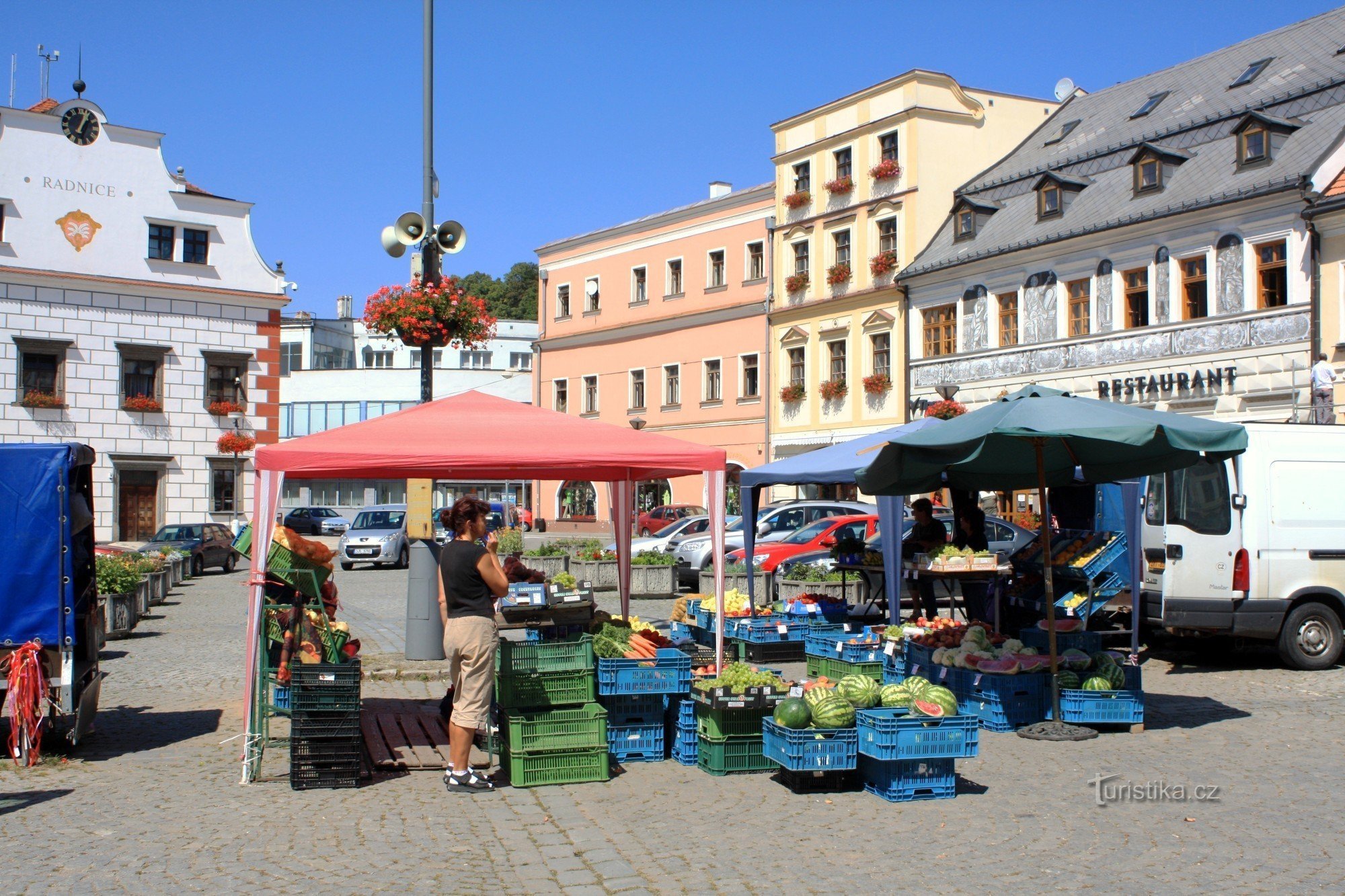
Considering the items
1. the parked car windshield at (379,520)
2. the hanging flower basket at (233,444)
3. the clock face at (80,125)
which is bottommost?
the parked car windshield at (379,520)

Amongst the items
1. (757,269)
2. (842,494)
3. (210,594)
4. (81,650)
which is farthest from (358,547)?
(81,650)

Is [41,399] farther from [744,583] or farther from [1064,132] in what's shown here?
[1064,132]

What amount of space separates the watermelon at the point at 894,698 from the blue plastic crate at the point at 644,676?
1506 mm

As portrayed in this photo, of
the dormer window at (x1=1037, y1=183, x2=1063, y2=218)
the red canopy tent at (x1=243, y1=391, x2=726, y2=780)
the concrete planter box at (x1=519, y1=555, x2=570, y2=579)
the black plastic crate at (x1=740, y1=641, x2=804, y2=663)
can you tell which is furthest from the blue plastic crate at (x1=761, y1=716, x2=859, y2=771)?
the dormer window at (x1=1037, y1=183, x2=1063, y2=218)

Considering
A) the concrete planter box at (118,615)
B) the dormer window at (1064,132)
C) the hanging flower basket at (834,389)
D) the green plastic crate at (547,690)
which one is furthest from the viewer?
the hanging flower basket at (834,389)

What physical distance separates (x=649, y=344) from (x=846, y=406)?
11.7 meters

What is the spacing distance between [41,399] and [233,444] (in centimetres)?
493

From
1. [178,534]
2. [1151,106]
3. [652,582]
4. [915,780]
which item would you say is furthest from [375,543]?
[915,780]

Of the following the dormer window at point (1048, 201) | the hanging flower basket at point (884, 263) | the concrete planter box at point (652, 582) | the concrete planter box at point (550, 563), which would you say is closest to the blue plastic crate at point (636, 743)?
the concrete planter box at point (652, 582)

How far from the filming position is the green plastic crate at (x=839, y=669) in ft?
37.0

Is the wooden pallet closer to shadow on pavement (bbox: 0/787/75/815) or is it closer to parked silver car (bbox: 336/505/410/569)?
shadow on pavement (bbox: 0/787/75/815)

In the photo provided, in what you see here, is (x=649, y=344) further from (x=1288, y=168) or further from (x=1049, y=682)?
(x=1049, y=682)

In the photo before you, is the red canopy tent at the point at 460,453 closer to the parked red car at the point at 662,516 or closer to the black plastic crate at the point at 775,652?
the black plastic crate at the point at 775,652

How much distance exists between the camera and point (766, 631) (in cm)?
1318
